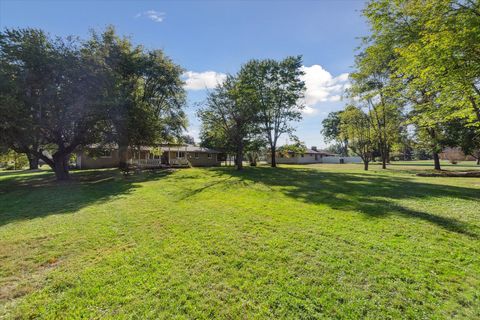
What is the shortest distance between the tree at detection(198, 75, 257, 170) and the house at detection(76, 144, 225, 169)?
678cm

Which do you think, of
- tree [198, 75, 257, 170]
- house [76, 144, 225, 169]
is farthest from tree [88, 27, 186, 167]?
tree [198, 75, 257, 170]

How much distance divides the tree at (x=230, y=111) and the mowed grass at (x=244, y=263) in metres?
16.0

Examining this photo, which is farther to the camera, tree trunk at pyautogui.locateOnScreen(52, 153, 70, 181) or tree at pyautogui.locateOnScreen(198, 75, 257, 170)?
tree at pyautogui.locateOnScreen(198, 75, 257, 170)

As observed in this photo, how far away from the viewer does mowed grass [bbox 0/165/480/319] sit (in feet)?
8.48

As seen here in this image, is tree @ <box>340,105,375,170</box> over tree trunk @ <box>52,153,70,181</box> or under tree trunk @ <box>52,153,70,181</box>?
over

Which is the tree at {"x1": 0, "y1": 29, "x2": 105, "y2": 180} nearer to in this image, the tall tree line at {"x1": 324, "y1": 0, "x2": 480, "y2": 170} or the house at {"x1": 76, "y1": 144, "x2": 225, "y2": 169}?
the house at {"x1": 76, "y1": 144, "x2": 225, "y2": 169}

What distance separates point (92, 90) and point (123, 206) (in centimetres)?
949

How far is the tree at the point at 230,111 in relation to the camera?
21406 mm

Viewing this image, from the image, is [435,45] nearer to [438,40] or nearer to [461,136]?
[438,40]

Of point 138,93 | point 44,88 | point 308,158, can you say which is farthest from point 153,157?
point 308,158

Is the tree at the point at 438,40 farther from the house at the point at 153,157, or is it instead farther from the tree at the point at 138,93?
the house at the point at 153,157

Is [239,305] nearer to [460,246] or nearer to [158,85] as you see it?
[460,246]

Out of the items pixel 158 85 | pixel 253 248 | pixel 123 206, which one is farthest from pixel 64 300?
pixel 158 85

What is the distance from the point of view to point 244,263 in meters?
3.54
